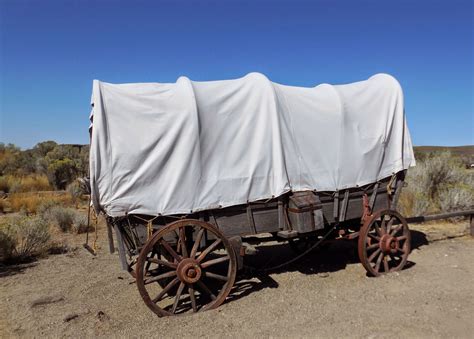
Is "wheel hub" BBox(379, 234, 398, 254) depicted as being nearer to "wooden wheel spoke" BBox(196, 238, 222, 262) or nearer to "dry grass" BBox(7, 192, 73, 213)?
"wooden wheel spoke" BBox(196, 238, 222, 262)

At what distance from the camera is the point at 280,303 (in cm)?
470

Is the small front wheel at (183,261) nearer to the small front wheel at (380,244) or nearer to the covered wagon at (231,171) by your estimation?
the covered wagon at (231,171)

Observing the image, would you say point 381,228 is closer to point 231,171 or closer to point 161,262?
point 231,171

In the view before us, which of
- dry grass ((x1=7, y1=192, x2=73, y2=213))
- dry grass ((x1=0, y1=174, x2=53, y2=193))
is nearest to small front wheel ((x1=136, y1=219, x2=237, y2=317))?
dry grass ((x1=7, y1=192, x2=73, y2=213))

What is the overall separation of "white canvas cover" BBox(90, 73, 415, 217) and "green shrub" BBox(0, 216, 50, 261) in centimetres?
380

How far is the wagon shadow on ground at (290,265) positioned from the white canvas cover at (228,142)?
129cm

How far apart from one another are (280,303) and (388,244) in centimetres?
193

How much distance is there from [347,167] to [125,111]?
3.06 metres

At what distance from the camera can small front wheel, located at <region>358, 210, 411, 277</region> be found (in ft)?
17.7

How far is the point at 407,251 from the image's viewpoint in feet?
18.9

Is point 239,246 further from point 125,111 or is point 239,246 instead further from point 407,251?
point 407,251

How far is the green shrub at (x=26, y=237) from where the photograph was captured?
704 cm

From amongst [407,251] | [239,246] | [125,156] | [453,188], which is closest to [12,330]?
[125,156]

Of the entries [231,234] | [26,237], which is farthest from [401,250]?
[26,237]
